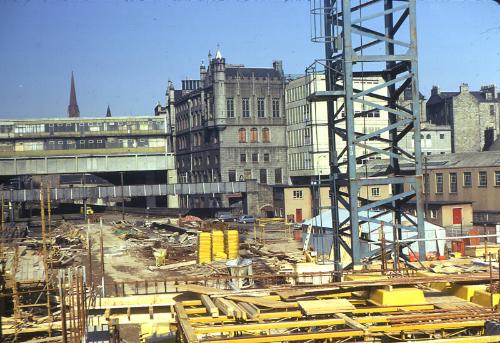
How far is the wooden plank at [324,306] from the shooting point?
10.9 meters

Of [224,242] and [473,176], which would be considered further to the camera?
[473,176]

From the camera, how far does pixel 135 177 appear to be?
3415 inches

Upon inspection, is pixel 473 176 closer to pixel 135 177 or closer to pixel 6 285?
pixel 6 285

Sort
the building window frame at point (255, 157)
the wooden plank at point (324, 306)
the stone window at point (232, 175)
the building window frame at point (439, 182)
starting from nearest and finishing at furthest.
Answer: the wooden plank at point (324, 306) < the building window frame at point (439, 182) < the stone window at point (232, 175) < the building window frame at point (255, 157)

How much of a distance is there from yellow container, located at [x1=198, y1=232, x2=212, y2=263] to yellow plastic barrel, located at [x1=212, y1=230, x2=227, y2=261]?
25 cm

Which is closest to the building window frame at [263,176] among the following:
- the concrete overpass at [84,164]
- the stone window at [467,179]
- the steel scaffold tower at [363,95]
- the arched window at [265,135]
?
the arched window at [265,135]

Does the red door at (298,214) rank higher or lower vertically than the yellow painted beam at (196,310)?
lower

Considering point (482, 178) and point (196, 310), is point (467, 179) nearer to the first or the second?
point (482, 178)

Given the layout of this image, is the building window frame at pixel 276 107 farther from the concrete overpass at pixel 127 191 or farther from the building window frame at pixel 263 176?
the concrete overpass at pixel 127 191

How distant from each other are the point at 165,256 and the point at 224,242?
12.8ft

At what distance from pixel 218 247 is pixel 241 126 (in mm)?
42449

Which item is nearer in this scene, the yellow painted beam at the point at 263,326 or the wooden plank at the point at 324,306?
the yellow painted beam at the point at 263,326

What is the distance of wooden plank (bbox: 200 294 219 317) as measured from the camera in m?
11.6

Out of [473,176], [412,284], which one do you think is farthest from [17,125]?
[412,284]
